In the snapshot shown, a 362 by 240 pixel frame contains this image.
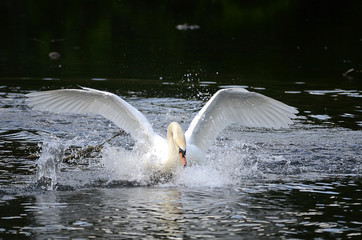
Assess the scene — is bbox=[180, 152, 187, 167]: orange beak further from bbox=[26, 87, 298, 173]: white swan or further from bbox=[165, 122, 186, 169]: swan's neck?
bbox=[26, 87, 298, 173]: white swan

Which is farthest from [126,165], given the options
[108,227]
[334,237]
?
[334,237]

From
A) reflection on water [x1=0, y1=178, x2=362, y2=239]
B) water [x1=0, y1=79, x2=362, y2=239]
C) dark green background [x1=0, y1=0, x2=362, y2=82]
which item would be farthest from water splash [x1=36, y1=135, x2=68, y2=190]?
dark green background [x1=0, y1=0, x2=362, y2=82]

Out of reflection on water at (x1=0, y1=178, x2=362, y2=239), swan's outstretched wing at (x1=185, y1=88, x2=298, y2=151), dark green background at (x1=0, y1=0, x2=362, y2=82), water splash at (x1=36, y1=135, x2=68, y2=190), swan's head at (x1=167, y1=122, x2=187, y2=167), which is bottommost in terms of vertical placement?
reflection on water at (x1=0, y1=178, x2=362, y2=239)

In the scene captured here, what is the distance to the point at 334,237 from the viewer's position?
687 cm

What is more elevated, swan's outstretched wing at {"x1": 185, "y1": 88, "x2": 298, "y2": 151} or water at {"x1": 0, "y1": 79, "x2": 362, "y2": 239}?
swan's outstretched wing at {"x1": 185, "y1": 88, "x2": 298, "y2": 151}

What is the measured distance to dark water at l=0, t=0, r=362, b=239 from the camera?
7.40m

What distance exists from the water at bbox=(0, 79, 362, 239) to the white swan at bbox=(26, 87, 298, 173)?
36 cm

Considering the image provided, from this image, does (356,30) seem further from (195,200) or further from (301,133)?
(195,200)

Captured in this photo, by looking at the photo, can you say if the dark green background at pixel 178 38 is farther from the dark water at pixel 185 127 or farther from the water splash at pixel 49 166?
the water splash at pixel 49 166

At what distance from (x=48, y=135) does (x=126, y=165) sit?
279cm

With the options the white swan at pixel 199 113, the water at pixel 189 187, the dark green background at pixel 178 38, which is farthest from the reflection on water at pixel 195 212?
the dark green background at pixel 178 38

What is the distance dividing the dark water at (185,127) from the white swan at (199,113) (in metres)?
0.39

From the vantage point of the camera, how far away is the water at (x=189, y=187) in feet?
23.5

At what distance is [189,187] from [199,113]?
122cm
